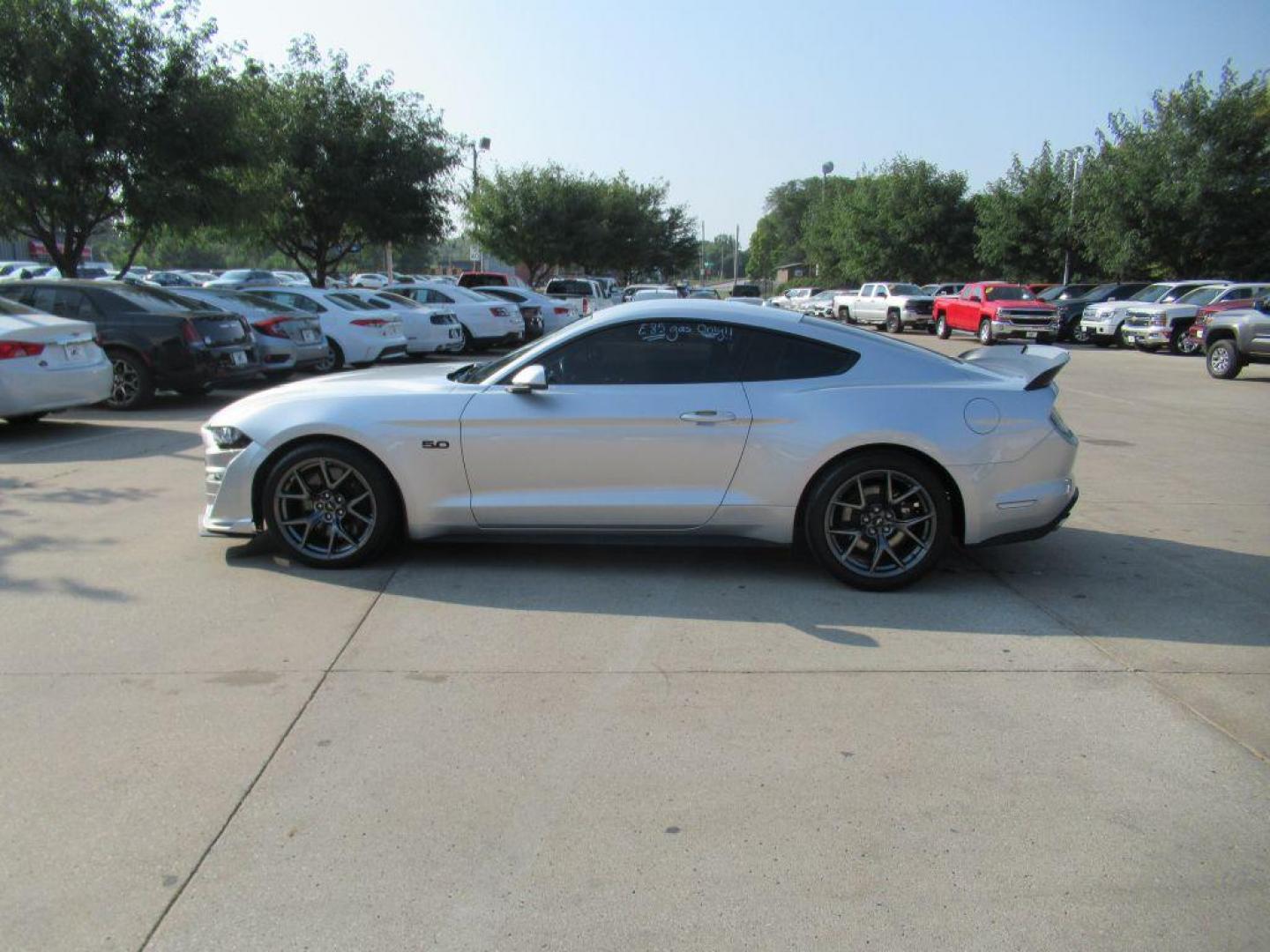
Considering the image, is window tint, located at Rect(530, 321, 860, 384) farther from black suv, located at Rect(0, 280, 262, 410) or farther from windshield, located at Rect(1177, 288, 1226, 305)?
windshield, located at Rect(1177, 288, 1226, 305)

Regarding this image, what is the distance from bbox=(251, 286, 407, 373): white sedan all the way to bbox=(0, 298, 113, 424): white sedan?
6205mm

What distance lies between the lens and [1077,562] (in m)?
6.36

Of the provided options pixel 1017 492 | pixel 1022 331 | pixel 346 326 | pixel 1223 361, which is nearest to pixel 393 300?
pixel 346 326

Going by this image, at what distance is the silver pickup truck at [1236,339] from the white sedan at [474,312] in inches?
555

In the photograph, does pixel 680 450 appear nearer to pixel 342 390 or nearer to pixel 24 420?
pixel 342 390

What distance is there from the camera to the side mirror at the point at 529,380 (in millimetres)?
5621

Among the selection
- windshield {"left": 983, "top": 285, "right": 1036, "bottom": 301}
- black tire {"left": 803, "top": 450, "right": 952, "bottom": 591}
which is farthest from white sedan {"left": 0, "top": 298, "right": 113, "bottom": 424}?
windshield {"left": 983, "top": 285, "right": 1036, "bottom": 301}

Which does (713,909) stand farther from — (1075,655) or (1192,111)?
(1192,111)

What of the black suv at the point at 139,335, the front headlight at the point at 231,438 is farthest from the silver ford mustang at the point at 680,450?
the black suv at the point at 139,335

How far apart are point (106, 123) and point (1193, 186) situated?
3020cm

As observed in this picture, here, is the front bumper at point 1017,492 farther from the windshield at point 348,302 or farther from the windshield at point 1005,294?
the windshield at point 1005,294

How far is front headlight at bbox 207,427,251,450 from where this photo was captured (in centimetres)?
586

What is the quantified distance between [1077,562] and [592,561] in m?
3.01

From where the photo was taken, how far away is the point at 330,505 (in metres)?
5.87
